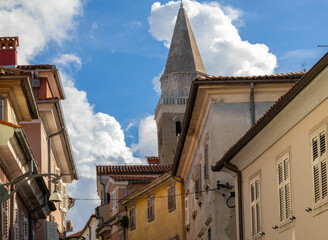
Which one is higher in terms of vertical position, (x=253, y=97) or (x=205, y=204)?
(x=253, y=97)

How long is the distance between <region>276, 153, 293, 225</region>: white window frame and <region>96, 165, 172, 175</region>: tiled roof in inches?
1452

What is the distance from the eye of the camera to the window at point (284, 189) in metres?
17.1

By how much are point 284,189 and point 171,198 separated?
2325cm

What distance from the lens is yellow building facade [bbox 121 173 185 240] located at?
129 feet

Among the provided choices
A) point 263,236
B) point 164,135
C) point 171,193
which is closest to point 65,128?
point 171,193

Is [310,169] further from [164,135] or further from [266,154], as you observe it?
[164,135]

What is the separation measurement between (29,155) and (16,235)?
11.3ft

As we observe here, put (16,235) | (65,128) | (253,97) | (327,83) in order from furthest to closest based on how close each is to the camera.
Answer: (65,128) < (253,97) < (16,235) < (327,83)

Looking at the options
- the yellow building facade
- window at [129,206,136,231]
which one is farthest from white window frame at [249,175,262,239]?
window at [129,206,136,231]

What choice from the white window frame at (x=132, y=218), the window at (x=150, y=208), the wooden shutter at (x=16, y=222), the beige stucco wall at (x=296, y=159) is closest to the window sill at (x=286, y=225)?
the beige stucco wall at (x=296, y=159)

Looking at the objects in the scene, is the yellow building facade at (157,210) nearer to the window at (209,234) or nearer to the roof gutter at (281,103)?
the window at (209,234)

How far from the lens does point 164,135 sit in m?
113

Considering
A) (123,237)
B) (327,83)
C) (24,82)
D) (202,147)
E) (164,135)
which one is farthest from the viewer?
(164,135)

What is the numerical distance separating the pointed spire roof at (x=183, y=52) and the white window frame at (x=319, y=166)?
102046 millimetres
